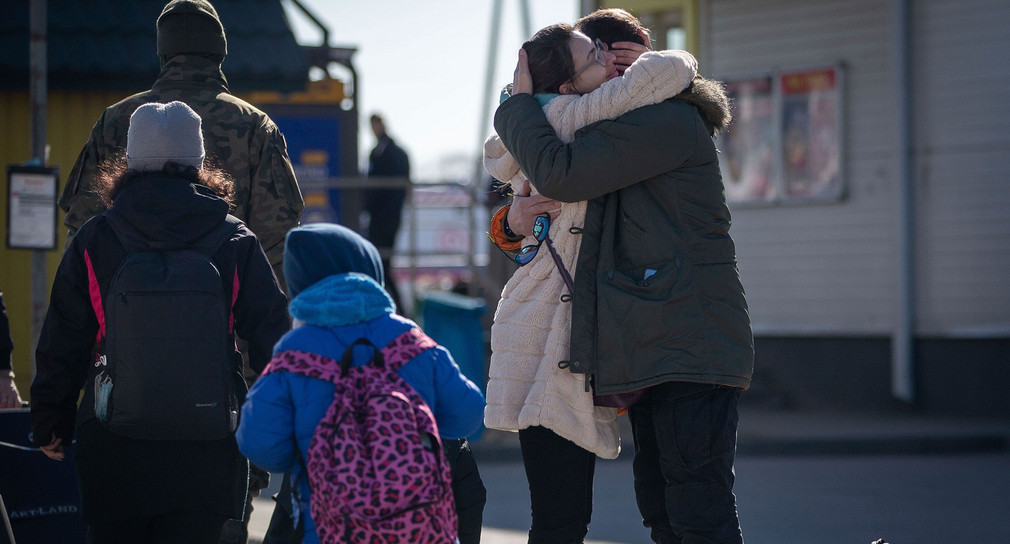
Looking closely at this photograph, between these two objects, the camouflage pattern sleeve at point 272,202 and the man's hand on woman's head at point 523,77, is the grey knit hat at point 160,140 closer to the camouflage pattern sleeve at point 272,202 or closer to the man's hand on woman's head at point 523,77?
the camouflage pattern sleeve at point 272,202

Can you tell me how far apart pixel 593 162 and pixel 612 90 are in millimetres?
224

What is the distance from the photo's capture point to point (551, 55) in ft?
12.0

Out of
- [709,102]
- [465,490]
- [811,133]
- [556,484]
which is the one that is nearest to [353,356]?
[465,490]

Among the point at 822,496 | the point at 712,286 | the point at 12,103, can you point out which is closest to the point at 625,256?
the point at 712,286

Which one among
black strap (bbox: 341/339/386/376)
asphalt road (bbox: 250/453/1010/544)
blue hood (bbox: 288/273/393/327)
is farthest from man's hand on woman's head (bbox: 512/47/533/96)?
asphalt road (bbox: 250/453/1010/544)

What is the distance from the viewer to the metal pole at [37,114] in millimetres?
7156

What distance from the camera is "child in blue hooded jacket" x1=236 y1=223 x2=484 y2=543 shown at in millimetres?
2943

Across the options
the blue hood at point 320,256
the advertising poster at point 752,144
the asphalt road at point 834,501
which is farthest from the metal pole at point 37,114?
the advertising poster at point 752,144

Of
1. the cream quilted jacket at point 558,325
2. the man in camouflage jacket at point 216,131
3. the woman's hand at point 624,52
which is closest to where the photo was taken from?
the cream quilted jacket at point 558,325

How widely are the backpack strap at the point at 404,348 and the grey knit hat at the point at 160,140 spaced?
3.42 feet

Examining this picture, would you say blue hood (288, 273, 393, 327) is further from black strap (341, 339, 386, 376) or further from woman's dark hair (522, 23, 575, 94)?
woman's dark hair (522, 23, 575, 94)

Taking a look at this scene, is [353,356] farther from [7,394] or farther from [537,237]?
[7,394]

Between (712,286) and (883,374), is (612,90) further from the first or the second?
(883,374)

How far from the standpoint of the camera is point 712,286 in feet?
11.4
